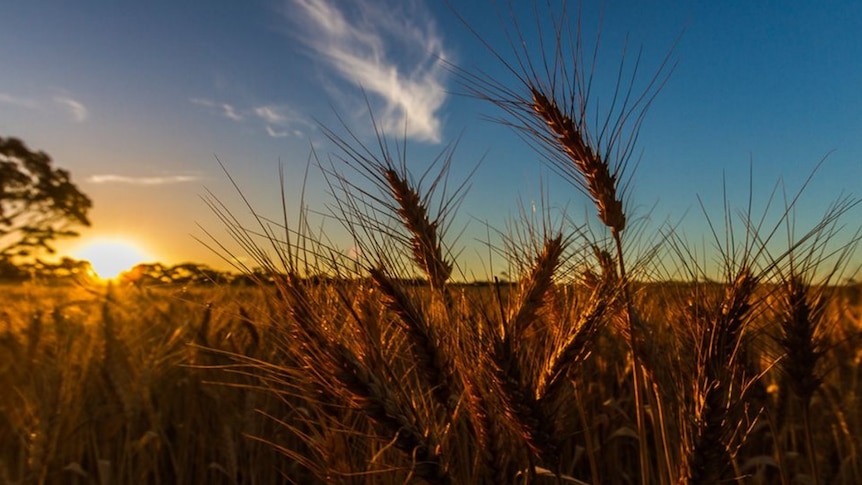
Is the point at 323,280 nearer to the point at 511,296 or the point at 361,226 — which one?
the point at 361,226

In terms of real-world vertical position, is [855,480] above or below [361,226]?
below

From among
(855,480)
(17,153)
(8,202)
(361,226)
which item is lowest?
(855,480)

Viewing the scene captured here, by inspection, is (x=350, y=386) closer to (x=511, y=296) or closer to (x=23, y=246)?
(x=511, y=296)

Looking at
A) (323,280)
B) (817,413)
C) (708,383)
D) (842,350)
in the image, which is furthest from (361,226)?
(817,413)

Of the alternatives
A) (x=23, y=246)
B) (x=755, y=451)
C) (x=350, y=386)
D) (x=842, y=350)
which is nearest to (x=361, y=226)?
(x=350, y=386)

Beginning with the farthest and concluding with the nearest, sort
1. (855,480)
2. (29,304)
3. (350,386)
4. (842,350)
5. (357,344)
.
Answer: (29,304) < (842,350) < (855,480) < (357,344) < (350,386)

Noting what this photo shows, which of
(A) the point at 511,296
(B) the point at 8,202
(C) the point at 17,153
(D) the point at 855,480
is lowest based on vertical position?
(D) the point at 855,480

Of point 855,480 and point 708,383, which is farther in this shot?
point 855,480

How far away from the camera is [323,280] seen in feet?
5.32

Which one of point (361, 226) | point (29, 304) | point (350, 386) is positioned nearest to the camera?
point (350, 386)

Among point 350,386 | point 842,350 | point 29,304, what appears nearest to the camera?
point 350,386

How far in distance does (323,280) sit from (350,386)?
516 millimetres

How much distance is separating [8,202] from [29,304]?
17855mm

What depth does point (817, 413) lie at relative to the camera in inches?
117
